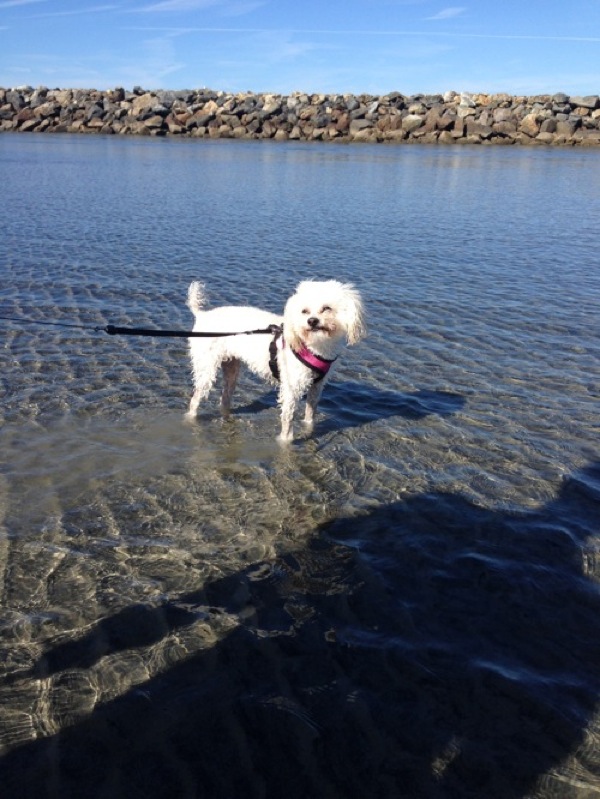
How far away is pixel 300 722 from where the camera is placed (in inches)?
139

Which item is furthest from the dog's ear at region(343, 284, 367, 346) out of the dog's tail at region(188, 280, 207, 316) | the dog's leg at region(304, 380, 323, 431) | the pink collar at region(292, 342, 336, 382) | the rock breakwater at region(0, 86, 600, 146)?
the rock breakwater at region(0, 86, 600, 146)

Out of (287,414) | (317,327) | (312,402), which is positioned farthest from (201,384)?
(317,327)

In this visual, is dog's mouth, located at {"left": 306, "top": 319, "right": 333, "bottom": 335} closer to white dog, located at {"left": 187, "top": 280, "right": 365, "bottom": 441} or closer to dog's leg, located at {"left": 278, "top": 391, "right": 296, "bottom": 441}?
white dog, located at {"left": 187, "top": 280, "right": 365, "bottom": 441}

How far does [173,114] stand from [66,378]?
69.6 metres

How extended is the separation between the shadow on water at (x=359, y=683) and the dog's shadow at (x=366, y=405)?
2.50m

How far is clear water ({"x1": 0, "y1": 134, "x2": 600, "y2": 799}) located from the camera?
339cm

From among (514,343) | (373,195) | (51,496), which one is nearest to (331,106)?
(373,195)

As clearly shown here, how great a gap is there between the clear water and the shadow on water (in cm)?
1

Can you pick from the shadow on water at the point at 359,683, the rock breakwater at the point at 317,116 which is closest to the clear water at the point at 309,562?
the shadow on water at the point at 359,683

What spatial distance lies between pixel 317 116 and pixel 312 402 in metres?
65.7

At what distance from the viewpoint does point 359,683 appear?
3816mm

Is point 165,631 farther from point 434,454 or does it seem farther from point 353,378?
point 353,378

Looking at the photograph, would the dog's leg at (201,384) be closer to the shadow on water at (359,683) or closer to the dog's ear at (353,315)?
the dog's ear at (353,315)

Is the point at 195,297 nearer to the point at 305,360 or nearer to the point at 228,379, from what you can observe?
the point at 228,379
